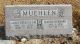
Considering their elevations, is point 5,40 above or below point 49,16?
below

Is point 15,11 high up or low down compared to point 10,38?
up

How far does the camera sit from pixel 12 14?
801 cm

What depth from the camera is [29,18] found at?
807 centimetres

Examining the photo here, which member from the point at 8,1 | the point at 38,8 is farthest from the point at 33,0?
the point at 38,8

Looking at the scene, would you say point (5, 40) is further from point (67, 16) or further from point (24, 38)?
point (67, 16)

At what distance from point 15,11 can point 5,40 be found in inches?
30.8

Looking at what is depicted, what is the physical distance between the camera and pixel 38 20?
8109 millimetres

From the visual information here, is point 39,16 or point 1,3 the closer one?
point 39,16

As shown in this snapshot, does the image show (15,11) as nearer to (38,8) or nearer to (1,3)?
(38,8)

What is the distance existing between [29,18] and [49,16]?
1.66ft

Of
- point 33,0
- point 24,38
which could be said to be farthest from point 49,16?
point 33,0

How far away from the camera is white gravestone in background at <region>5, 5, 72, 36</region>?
802 cm

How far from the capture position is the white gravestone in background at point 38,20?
8.02 meters

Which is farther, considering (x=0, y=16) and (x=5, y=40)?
(x=0, y=16)
